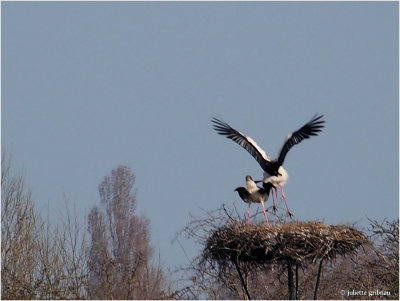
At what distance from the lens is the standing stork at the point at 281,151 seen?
Result: 45.2 ft

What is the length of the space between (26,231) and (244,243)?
707 centimetres

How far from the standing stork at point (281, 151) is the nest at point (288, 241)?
73.6 inches

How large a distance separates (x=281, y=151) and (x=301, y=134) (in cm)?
39

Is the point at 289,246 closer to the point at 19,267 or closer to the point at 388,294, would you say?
the point at 388,294

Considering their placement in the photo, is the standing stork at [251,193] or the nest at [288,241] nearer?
the nest at [288,241]

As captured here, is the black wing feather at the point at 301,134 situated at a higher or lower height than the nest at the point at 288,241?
higher

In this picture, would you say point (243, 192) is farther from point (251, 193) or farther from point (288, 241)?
point (288, 241)

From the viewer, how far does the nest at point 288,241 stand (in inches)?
457

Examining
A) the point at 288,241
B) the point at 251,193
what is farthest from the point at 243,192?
the point at 288,241

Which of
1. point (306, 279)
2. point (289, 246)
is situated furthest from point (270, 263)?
point (306, 279)

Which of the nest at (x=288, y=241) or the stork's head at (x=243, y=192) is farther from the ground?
the stork's head at (x=243, y=192)

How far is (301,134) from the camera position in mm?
14109

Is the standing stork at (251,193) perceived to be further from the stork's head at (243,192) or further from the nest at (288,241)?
the nest at (288,241)

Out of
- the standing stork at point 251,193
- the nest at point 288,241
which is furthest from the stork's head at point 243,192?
the nest at point 288,241
